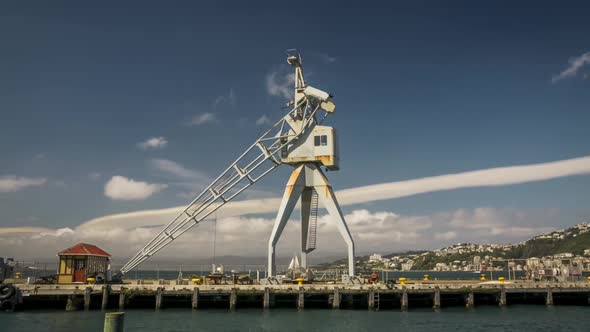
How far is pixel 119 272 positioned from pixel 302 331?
24936 mm

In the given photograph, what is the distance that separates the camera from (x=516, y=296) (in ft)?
160

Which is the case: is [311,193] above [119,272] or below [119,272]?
above

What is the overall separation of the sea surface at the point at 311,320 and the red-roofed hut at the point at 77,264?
576 centimetres

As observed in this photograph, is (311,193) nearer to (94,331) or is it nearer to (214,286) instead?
(214,286)

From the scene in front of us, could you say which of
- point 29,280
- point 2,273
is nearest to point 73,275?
point 29,280

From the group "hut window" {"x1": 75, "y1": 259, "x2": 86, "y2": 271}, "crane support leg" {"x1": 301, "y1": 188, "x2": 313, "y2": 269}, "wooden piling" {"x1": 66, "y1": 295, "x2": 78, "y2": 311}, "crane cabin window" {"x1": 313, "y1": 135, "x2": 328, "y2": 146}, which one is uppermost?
"crane cabin window" {"x1": 313, "y1": 135, "x2": 328, "y2": 146}

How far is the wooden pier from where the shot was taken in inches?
1650

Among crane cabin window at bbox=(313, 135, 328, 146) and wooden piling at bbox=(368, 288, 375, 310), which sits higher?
crane cabin window at bbox=(313, 135, 328, 146)

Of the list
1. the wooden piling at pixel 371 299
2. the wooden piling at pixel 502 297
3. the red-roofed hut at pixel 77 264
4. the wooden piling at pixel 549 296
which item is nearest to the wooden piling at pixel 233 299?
the wooden piling at pixel 371 299

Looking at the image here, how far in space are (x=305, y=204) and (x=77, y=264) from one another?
23.2 meters

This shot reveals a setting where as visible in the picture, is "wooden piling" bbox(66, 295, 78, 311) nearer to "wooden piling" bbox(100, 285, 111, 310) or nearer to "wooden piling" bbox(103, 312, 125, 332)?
"wooden piling" bbox(100, 285, 111, 310)

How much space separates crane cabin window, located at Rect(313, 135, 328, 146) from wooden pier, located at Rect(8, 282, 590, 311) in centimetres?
1350

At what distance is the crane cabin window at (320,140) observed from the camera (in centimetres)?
4706

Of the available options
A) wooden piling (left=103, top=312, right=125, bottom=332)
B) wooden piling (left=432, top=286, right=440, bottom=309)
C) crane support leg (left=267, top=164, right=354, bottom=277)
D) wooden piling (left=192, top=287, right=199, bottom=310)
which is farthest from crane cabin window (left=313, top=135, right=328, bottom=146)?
wooden piling (left=103, top=312, right=125, bottom=332)
